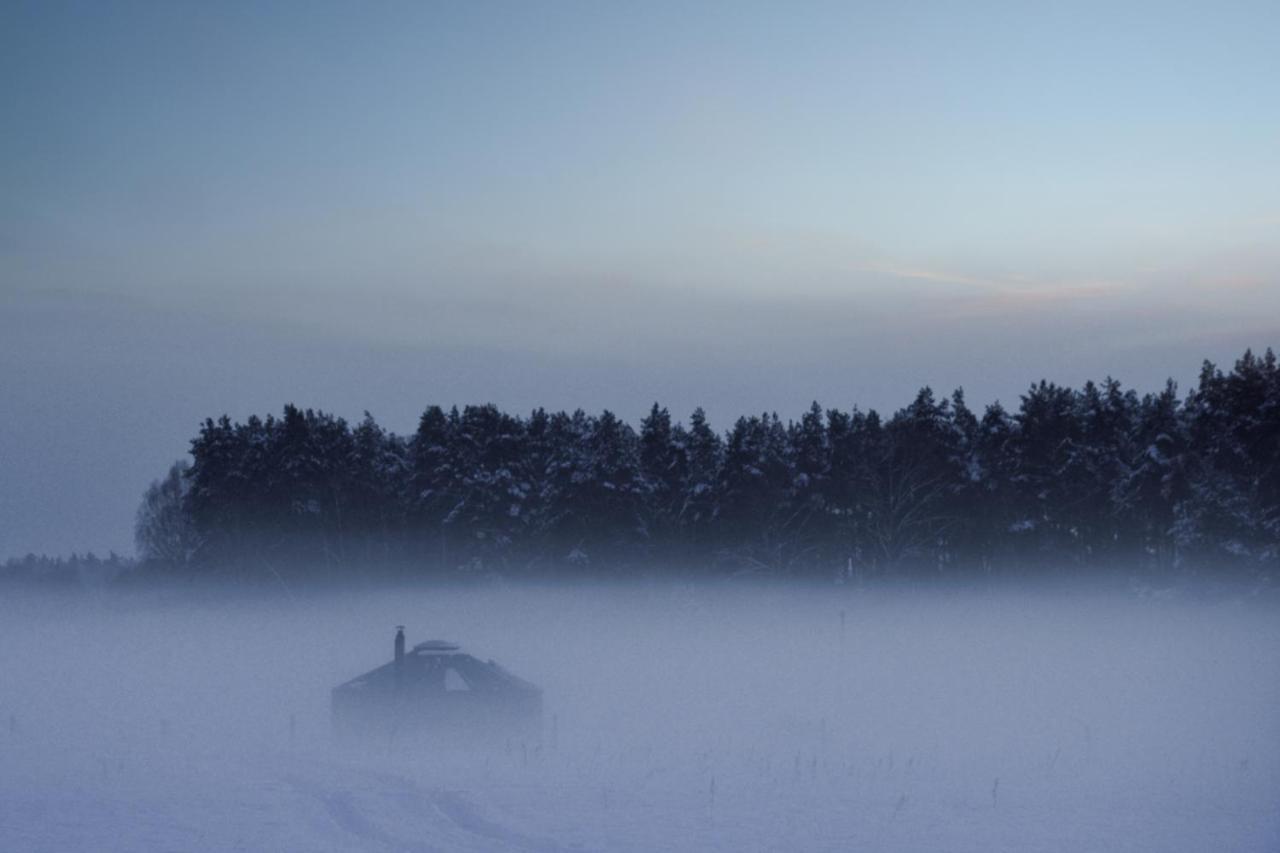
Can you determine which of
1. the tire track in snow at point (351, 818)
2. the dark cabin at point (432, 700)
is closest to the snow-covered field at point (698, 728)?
the tire track in snow at point (351, 818)

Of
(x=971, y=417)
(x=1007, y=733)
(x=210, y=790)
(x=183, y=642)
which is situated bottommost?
(x=183, y=642)

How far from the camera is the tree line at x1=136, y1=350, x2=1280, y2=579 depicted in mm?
60000

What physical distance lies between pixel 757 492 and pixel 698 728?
114 feet

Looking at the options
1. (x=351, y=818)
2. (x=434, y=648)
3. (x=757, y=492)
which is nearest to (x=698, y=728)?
(x=434, y=648)

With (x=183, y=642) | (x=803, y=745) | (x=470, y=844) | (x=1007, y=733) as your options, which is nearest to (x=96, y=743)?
(x=470, y=844)

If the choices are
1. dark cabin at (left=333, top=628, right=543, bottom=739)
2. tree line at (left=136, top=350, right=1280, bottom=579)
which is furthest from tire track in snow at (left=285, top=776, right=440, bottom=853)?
tree line at (left=136, top=350, right=1280, bottom=579)

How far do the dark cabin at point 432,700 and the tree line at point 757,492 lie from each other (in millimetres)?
35143

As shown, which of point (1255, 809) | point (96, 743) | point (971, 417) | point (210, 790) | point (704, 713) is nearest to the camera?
point (210, 790)

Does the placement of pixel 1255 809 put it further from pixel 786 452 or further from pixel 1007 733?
pixel 786 452

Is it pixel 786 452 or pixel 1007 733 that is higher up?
pixel 786 452

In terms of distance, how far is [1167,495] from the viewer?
191ft

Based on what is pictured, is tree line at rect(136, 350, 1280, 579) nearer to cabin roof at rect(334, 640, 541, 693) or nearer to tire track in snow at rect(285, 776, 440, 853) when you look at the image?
cabin roof at rect(334, 640, 541, 693)

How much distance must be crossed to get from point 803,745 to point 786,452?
3867 cm

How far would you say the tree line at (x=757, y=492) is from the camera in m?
60.0
